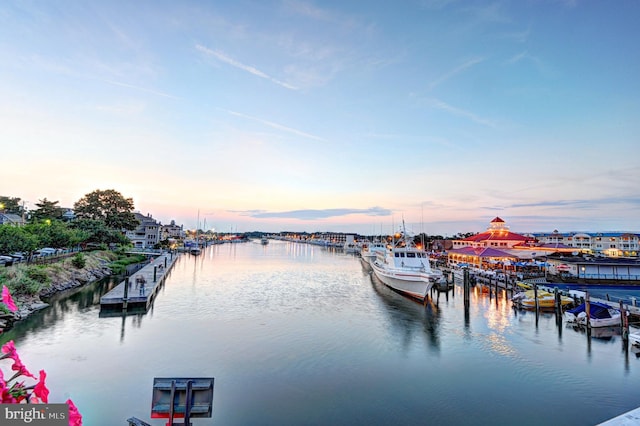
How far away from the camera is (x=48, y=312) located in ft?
85.4

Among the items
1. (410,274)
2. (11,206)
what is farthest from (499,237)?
(11,206)

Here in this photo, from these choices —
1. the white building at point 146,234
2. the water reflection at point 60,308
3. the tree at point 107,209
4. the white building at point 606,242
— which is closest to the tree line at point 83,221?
the tree at point 107,209

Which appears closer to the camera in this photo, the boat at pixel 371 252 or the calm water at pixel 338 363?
the calm water at pixel 338 363

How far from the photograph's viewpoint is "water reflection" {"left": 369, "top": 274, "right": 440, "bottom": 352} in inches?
937

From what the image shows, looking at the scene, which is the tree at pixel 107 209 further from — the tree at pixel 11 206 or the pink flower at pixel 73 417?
the pink flower at pixel 73 417

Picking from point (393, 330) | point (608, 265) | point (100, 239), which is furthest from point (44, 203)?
A: point (608, 265)

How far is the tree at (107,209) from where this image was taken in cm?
7519

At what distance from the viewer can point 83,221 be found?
203ft

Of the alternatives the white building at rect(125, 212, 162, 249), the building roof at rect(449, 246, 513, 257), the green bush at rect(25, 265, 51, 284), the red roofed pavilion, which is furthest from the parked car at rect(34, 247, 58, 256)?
the red roofed pavilion

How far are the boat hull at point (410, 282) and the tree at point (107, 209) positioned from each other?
6462 cm

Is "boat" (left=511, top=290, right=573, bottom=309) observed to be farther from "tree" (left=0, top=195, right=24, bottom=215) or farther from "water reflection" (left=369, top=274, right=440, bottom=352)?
"tree" (left=0, top=195, right=24, bottom=215)

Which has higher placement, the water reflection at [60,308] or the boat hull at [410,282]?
the boat hull at [410,282]

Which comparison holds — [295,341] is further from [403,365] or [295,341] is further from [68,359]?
[68,359]

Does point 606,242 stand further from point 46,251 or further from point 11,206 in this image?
point 11,206
